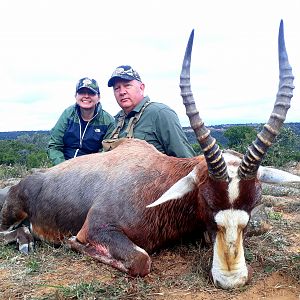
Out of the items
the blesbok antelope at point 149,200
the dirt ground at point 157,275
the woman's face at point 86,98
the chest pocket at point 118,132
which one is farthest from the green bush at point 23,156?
the dirt ground at point 157,275

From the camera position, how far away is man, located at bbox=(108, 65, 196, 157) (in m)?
6.89

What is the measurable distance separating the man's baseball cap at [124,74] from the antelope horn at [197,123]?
300cm

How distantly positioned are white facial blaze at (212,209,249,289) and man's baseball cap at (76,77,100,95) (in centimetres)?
444

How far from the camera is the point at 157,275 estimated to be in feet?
15.4

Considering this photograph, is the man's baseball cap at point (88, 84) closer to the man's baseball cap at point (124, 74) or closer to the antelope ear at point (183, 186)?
the man's baseball cap at point (124, 74)

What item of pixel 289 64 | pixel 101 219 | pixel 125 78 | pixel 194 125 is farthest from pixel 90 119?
pixel 289 64

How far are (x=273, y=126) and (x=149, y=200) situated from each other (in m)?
1.62

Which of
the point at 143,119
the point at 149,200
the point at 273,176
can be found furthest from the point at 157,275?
the point at 143,119

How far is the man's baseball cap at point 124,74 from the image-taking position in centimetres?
730

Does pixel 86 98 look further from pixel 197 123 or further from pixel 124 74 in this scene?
pixel 197 123

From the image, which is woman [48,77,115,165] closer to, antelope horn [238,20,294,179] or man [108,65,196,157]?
man [108,65,196,157]

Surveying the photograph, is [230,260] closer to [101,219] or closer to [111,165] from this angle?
[101,219]

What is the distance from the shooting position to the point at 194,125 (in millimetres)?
4406

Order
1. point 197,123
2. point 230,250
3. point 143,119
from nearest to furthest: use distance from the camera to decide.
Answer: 1. point 230,250
2. point 197,123
3. point 143,119
